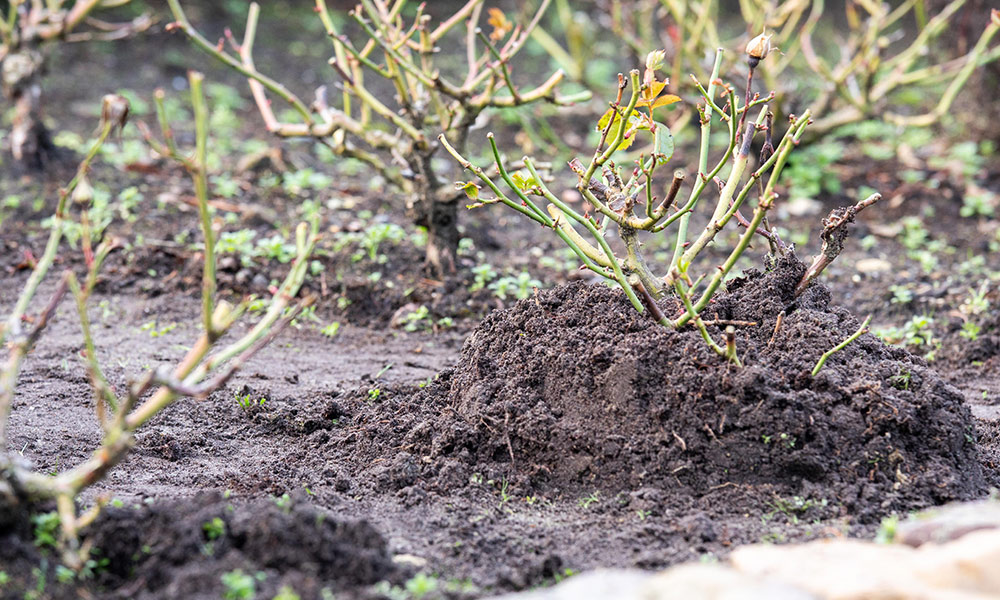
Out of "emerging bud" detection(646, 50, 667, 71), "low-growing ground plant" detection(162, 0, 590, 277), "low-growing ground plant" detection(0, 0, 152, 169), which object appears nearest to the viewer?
"emerging bud" detection(646, 50, 667, 71)

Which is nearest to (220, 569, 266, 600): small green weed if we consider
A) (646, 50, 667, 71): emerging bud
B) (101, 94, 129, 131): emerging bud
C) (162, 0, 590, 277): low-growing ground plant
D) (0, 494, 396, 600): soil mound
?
(0, 494, 396, 600): soil mound

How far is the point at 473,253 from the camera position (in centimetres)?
457

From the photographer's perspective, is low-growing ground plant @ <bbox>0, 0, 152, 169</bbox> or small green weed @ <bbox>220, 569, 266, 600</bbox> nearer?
small green weed @ <bbox>220, 569, 266, 600</bbox>

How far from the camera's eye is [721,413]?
94.5 inches

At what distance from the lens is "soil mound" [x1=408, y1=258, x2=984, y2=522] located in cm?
238

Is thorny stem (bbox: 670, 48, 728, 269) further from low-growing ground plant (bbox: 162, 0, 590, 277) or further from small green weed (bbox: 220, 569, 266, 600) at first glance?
small green weed (bbox: 220, 569, 266, 600)

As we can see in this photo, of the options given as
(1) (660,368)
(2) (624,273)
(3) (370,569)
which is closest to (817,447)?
(1) (660,368)

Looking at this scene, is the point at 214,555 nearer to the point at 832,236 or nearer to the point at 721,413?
the point at 721,413

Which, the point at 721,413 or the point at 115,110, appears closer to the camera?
the point at 115,110

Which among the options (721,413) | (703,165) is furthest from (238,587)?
(703,165)

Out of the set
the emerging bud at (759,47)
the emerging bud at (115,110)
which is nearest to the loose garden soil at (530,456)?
the emerging bud at (759,47)

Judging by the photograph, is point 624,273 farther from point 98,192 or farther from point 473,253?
point 98,192

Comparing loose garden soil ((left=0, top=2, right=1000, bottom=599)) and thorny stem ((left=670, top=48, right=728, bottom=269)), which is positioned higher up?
thorny stem ((left=670, top=48, right=728, bottom=269))

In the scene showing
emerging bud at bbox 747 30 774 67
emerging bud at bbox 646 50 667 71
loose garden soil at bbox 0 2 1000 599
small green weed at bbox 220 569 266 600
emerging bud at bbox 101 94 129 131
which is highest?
emerging bud at bbox 747 30 774 67
